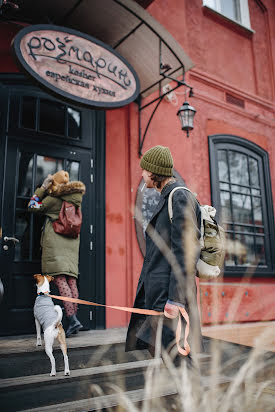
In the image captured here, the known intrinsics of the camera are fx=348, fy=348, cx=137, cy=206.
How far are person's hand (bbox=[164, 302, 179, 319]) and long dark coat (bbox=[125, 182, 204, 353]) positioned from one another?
38mm

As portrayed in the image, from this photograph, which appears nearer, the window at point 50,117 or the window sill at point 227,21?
the window at point 50,117

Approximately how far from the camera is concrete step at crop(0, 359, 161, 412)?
2516mm

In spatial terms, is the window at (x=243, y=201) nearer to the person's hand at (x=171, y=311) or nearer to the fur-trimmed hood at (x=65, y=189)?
the fur-trimmed hood at (x=65, y=189)

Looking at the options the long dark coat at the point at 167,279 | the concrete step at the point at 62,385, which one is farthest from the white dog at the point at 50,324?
Answer: the long dark coat at the point at 167,279

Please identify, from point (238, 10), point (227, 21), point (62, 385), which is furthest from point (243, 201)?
point (62, 385)

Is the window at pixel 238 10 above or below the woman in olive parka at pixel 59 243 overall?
above

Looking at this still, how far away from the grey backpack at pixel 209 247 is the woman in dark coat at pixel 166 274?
6cm

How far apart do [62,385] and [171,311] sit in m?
1.43

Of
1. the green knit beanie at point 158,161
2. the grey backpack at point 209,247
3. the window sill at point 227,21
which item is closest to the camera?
the grey backpack at point 209,247

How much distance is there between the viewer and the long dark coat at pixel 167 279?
1.95 metres

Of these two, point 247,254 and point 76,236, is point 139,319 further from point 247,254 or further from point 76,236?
point 247,254

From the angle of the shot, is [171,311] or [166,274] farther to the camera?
[166,274]

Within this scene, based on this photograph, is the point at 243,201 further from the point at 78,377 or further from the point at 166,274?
the point at 166,274

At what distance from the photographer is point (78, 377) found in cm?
283
